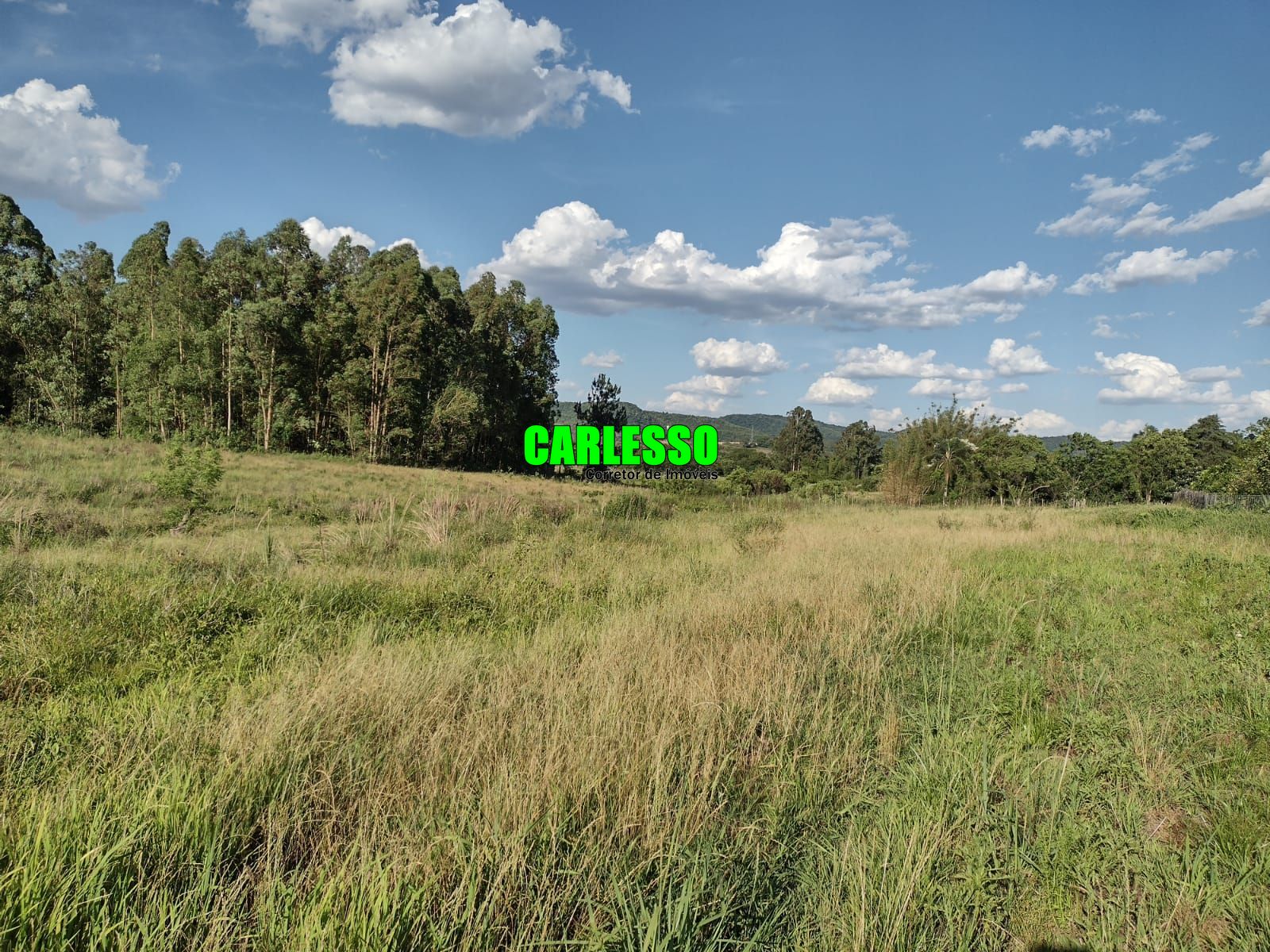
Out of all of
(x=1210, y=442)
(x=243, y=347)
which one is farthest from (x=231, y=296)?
(x=1210, y=442)

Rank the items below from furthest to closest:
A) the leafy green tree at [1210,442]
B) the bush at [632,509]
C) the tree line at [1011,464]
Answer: the leafy green tree at [1210,442]
the tree line at [1011,464]
the bush at [632,509]

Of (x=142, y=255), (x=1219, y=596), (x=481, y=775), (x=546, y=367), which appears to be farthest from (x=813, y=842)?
(x=546, y=367)

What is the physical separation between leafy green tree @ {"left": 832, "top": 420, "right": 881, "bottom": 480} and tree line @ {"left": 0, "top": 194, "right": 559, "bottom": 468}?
55049 millimetres

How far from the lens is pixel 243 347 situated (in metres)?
34.4

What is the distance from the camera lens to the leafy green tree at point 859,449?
8381 centimetres

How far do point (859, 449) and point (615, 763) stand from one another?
297ft

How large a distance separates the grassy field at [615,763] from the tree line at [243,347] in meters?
33.2

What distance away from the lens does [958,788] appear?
3223mm

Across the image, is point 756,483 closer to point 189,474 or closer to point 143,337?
point 189,474

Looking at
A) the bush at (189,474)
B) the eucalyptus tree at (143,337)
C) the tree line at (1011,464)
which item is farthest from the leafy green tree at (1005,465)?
the eucalyptus tree at (143,337)

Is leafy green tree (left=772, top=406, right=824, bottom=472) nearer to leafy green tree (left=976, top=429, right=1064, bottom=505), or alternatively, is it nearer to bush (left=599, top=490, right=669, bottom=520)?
leafy green tree (left=976, top=429, right=1064, bottom=505)

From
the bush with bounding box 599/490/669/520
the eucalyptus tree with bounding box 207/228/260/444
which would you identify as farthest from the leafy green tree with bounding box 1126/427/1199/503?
the eucalyptus tree with bounding box 207/228/260/444

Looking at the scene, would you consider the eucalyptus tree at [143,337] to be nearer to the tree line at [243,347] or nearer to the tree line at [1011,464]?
the tree line at [243,347]

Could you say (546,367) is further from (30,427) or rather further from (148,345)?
(30,427)
